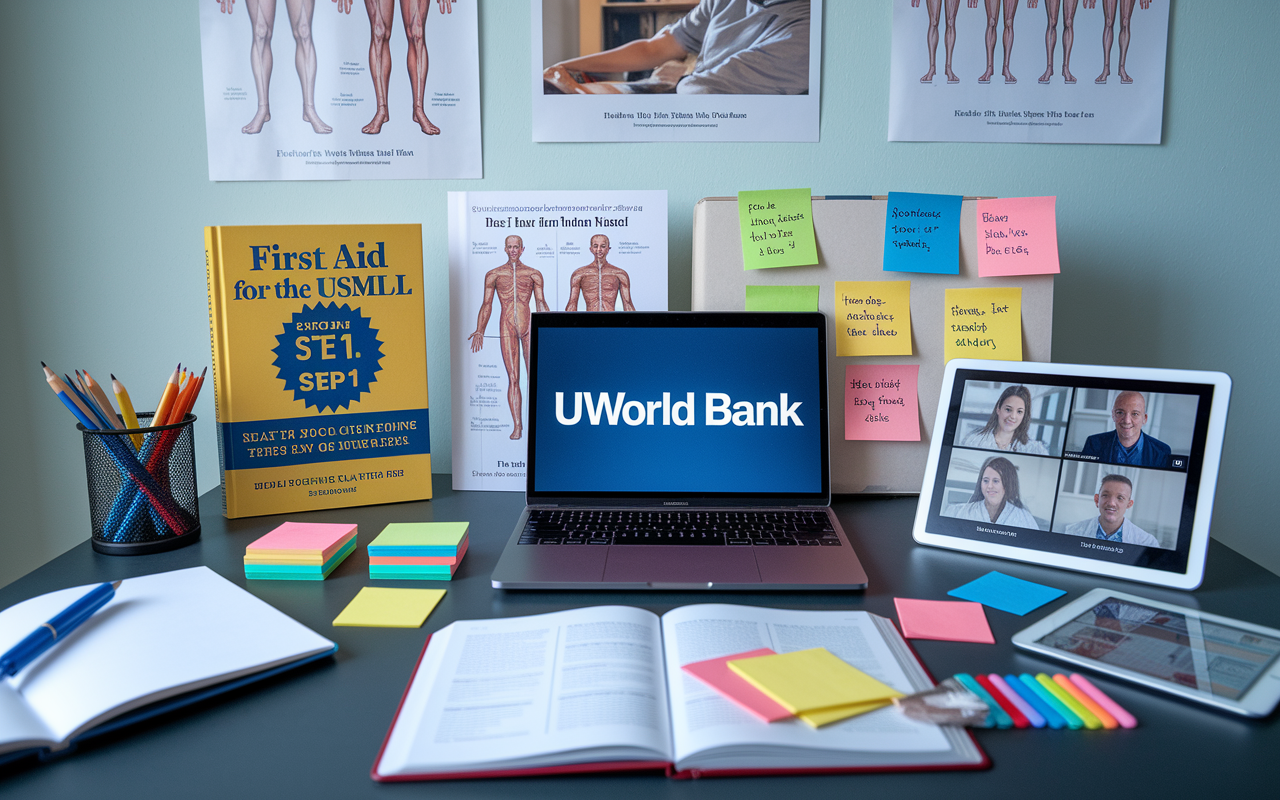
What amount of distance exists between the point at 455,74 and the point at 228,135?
0.32m

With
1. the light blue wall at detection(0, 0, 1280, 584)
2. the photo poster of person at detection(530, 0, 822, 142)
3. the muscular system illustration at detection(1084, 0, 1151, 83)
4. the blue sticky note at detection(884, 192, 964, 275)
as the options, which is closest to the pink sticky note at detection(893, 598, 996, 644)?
the blue sticky note at detection(884, 192, 964, 275)

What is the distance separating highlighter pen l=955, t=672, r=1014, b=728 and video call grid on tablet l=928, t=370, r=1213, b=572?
298mm

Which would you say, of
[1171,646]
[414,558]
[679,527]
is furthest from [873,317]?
[414,558]

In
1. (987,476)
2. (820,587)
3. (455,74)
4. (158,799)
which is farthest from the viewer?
(455,74)

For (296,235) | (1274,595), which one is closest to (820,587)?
(1274,595)

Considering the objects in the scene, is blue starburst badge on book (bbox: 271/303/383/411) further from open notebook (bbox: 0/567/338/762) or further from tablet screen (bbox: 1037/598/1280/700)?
tablet screen (bbox: 1037/598/1280/700)

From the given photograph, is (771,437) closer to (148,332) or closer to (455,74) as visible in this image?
(455,74)

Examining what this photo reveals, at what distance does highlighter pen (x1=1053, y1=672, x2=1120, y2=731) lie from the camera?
19.9 inches

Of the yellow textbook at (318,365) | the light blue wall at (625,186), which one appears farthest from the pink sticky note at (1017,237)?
the yellow textbook at (318,365)

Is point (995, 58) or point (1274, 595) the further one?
point (995, 58)

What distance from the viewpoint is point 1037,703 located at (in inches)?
20.6

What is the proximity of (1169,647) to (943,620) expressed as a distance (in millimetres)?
161

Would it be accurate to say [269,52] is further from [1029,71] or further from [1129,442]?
[1129,442]

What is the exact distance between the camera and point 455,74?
1051mm
